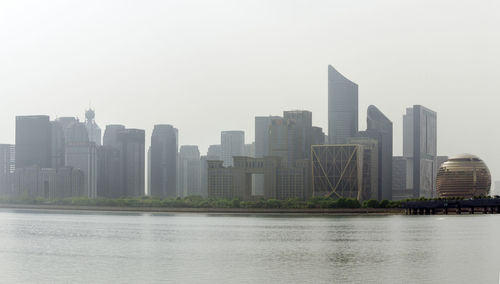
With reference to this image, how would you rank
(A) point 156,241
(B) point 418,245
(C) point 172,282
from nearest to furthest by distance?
1. (C) point 172,282
2. (B) point 418,245
3. (A) point 156,241

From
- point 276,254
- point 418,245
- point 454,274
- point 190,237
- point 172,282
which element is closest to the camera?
point 172,282

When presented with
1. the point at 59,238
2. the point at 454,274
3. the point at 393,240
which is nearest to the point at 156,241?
the point at 59,238

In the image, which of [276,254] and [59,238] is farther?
[59,238]

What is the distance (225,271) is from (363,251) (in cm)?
2926

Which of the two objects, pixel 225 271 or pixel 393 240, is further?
pixel 393 240

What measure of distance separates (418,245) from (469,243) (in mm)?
8533

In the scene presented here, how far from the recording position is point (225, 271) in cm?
7481

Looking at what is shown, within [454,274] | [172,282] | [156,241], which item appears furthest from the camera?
[156,241]

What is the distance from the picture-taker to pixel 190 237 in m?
126

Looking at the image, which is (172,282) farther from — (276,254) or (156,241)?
(156,241)

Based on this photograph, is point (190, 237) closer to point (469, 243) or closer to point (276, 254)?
point (276, 254)

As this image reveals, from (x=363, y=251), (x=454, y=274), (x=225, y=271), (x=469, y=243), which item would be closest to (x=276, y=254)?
(x=363, y=251)

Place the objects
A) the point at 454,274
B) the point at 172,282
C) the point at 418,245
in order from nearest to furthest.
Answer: the point at 172,282 < the point at 454,274 < the point at 418,245

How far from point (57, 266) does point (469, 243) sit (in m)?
60.9
